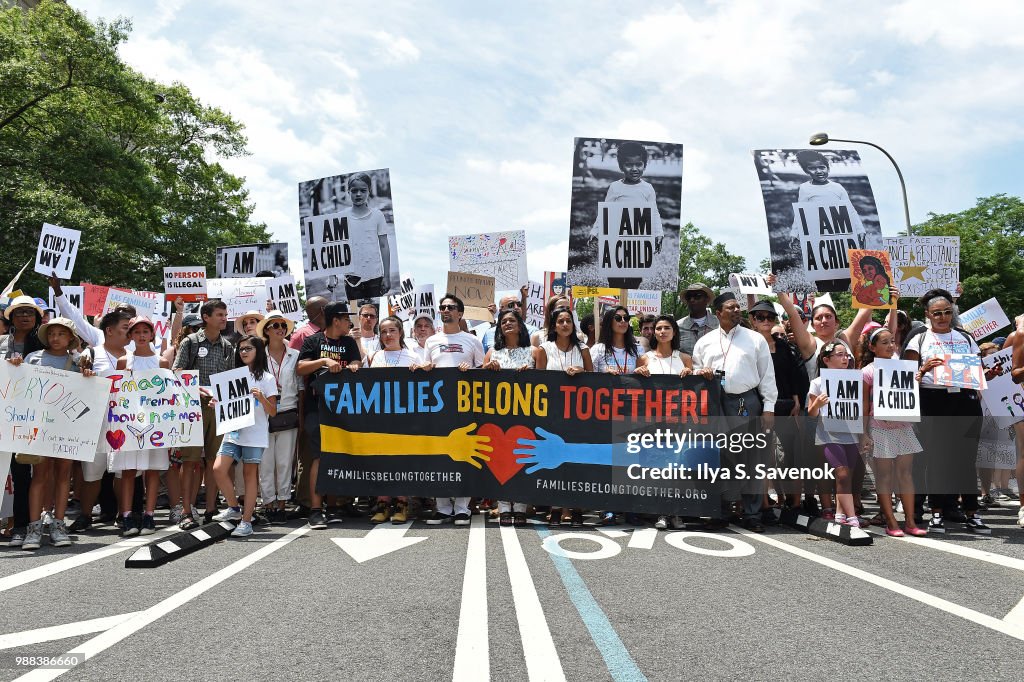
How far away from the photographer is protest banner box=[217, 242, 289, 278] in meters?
12.5

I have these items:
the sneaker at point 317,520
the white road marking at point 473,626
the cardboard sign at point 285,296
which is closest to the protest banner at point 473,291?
the cardboard sign at point 285,296

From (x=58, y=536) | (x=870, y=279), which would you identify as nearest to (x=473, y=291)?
(x=870, y=279)

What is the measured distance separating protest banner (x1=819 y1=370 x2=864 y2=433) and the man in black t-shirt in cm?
486

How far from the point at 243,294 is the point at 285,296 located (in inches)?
→ 28.7

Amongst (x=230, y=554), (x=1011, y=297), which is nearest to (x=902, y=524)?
(x=230, y=554)

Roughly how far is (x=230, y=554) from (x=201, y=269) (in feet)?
24.9

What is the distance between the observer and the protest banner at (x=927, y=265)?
1022 cm

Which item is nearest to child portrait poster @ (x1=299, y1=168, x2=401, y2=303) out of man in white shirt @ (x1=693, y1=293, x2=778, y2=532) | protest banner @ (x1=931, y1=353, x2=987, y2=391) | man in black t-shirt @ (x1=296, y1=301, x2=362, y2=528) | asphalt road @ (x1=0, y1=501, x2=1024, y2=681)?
man in black t-shirt @ (x1=296, y1=301, x2=362, y2=528)

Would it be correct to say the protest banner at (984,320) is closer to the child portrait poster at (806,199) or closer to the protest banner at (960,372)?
the child portrait poster at (806,199)

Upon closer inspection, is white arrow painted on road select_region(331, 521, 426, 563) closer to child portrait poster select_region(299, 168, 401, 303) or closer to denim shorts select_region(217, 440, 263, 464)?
denim shorts select_region(217, 440, 263, 464)

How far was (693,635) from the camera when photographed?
12.1 ft

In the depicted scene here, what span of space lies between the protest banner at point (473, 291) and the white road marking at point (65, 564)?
257 inches

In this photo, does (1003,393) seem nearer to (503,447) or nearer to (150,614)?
(503,447)

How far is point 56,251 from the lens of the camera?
895 centimetres
